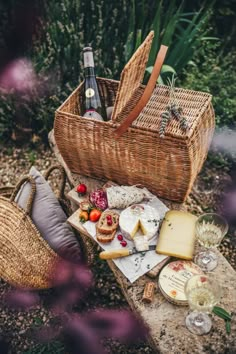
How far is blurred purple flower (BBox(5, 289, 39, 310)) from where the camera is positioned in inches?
113

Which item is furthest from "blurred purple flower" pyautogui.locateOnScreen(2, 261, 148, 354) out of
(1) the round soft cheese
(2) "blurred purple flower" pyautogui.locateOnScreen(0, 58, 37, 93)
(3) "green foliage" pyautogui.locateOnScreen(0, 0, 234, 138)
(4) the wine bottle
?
(2) "blurred purple flower" pyautogui.locateOnScreen(0, 58, 37, 93)

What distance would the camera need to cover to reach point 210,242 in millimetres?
2244

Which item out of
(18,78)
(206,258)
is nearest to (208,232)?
(206,258)

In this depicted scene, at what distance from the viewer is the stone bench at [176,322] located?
80.8 inches

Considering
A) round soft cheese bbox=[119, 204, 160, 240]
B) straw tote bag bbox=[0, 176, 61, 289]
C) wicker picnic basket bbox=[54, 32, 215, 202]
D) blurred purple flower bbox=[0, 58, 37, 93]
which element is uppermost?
wicker picnic basket bbox=[54, 32, 215, 202]

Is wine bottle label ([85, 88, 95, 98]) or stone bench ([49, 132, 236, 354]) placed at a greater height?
wine bottle label ([85, 88, 95, 98])

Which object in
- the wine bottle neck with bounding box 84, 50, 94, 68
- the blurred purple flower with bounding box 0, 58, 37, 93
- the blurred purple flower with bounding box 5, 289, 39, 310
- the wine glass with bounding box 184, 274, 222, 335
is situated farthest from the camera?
the blurred purple flower with bounding box 0, 58, 37, 93

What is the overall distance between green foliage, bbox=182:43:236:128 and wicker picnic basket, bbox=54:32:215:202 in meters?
0.97

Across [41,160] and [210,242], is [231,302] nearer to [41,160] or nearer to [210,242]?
[210,242]

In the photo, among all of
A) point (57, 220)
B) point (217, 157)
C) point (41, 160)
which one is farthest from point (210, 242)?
point (41, 160)

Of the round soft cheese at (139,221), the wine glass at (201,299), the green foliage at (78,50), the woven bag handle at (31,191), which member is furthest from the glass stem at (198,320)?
the green foliage at (78,50)

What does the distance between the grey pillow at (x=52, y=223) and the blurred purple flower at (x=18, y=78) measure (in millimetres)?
1129

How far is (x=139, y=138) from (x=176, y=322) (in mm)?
846

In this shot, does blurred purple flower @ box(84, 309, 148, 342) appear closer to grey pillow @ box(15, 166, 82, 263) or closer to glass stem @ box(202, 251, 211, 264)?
grey pillow @ box(15, 166, 82, 263)
